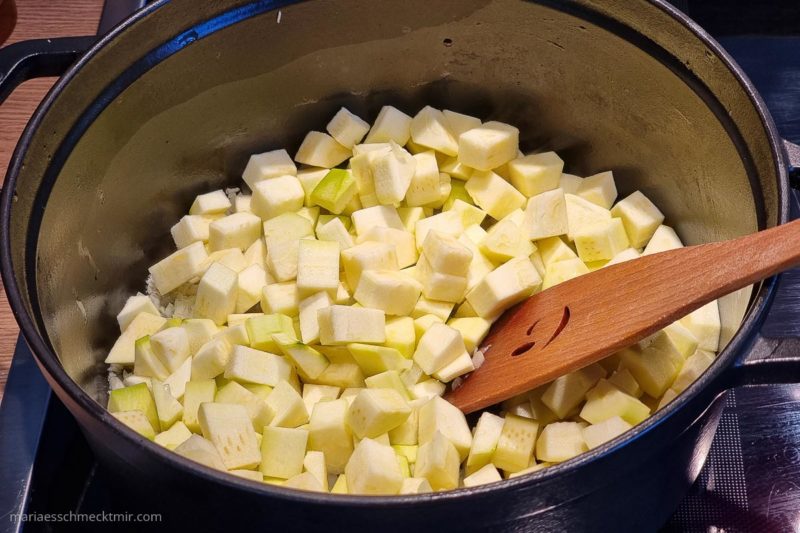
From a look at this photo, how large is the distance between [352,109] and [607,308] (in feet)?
2.20

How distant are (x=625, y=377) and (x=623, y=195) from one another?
432 millimetres

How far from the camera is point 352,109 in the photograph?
5.02 feet

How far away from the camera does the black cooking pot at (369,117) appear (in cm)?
84

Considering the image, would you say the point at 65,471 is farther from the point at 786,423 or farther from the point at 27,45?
the point at 786,423

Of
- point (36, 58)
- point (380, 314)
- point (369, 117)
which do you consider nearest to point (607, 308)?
point (380, 314)

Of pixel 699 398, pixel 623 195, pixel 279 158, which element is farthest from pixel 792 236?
pixel 279 158

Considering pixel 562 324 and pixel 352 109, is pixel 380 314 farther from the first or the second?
pixel 352 109

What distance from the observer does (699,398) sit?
86cm

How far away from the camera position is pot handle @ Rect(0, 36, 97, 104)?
3.64ft

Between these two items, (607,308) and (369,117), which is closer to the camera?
(607,308)

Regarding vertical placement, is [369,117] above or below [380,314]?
above

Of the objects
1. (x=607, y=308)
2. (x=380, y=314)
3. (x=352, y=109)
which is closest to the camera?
(x=607, y=308)

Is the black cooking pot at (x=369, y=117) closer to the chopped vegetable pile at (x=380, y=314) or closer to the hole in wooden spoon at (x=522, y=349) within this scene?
the chopped vegetable pile at (x=380, y=314)

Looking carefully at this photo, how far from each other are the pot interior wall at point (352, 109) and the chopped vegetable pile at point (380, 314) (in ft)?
0.17
